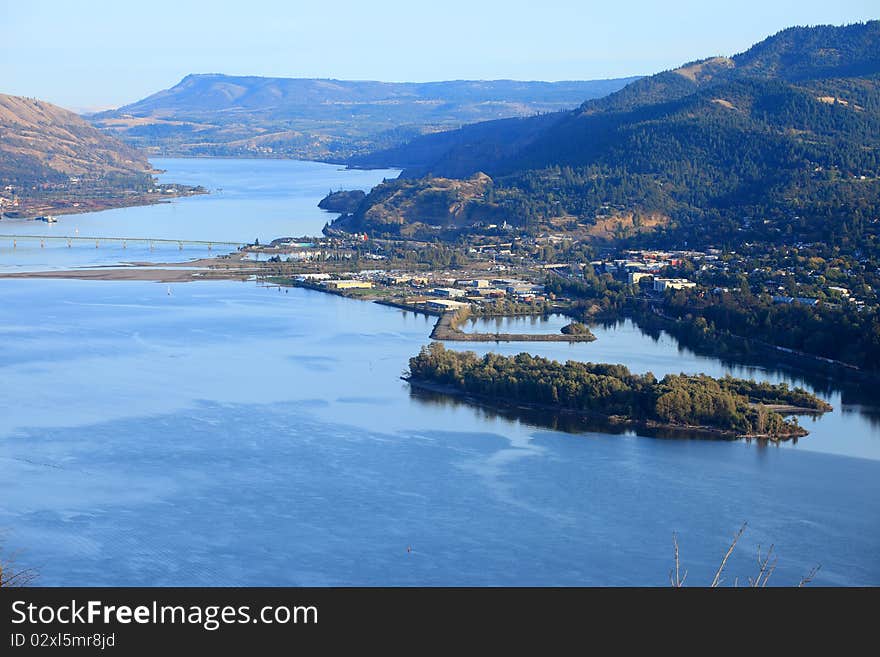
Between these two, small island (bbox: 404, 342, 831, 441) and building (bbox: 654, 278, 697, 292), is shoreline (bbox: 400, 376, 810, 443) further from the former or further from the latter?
building (bbox: 654, 278, 697, 292)

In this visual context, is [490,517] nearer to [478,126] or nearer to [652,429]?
[652,429]

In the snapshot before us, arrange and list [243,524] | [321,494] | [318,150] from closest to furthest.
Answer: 1. [243,524]
2. [321,494]
3. [318,150]

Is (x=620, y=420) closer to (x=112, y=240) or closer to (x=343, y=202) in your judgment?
(x=112, y=240)

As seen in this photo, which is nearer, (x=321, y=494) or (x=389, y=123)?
(x=321, y=494)

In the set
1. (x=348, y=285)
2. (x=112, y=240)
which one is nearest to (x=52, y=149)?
(x=112, y=240)

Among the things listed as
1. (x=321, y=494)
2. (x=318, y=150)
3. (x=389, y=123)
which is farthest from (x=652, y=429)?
Result: (x=389, y=123)

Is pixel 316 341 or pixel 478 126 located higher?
pixel 478 126
